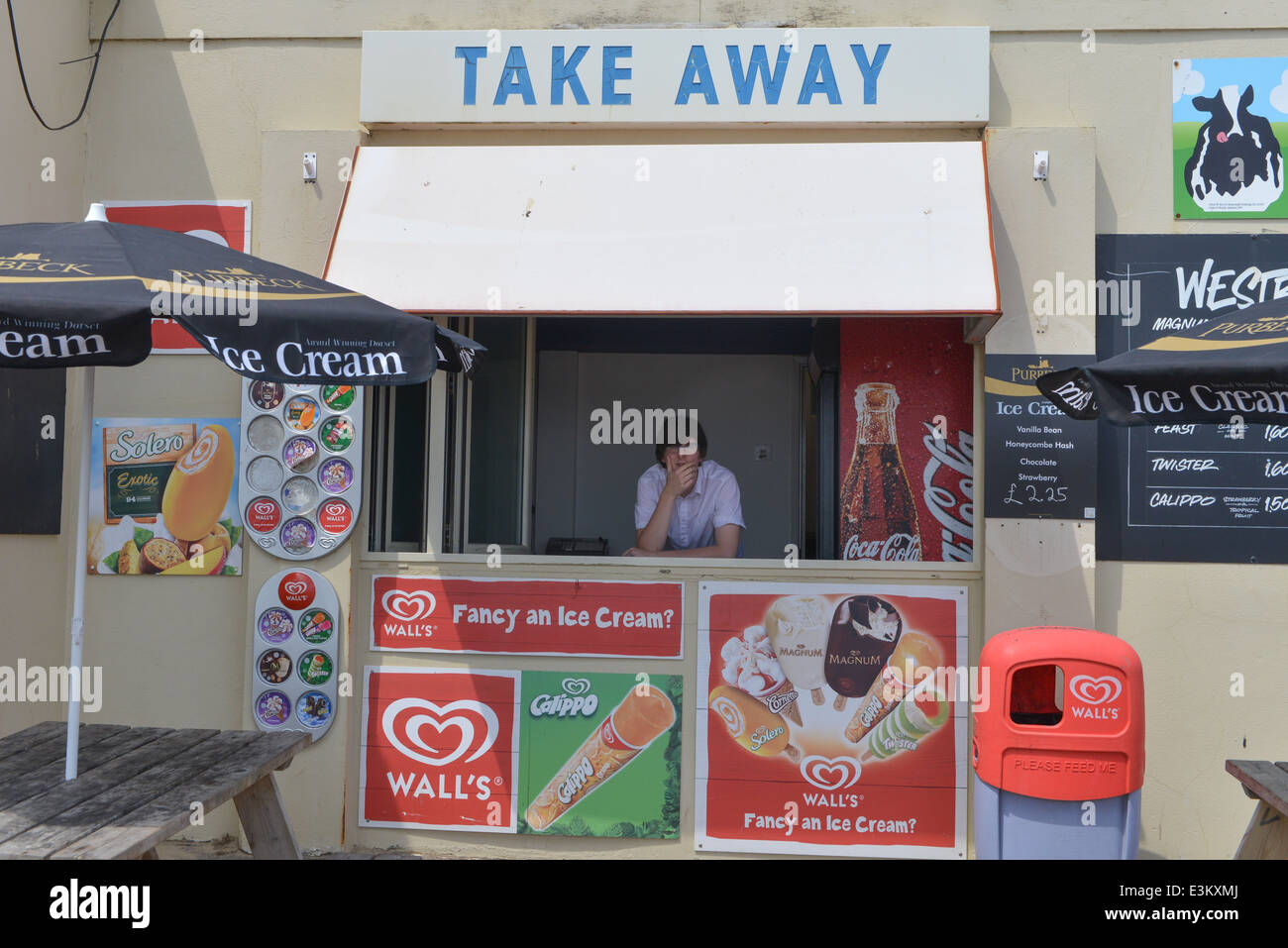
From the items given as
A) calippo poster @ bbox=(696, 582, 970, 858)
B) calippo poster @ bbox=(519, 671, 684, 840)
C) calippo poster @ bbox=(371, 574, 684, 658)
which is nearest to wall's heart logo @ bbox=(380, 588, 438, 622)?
calippo poster @ bbox=(371, 574, 684, 658)

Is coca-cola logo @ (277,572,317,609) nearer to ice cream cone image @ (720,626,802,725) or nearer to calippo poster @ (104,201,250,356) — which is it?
calippo poster @ (104,201,250,356)

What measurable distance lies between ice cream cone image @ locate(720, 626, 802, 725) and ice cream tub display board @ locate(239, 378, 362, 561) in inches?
69.9

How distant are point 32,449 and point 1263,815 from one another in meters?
5.19

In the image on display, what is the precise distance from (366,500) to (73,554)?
4.86 feet

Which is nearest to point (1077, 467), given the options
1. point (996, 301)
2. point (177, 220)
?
point (996, 301)

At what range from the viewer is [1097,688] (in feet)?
11.0

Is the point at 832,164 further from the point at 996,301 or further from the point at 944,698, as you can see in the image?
the point at 944,698

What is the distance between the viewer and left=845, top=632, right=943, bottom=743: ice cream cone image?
4.59 m

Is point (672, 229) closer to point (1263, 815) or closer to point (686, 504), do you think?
point (686, 504)

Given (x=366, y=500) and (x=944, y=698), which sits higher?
(x=366, y=500)

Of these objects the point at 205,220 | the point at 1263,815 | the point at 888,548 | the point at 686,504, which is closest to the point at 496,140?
the point at 205,220
